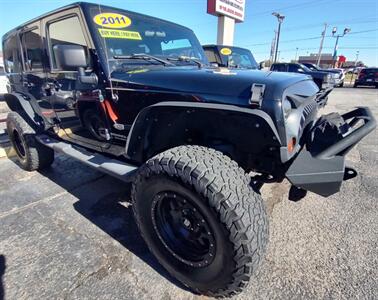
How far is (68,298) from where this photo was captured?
1814mm

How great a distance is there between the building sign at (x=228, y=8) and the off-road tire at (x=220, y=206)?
1455 cm

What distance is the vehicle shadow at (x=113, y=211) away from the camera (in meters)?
2.28

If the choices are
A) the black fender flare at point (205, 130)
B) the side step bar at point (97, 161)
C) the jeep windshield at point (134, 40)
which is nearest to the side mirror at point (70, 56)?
the jeep windshield at point (134, 40)

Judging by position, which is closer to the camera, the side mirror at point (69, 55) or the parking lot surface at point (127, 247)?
the parking lot surface at point (127, 247)

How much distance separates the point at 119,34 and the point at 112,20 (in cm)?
15

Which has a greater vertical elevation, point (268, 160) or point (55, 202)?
point (268, 160)

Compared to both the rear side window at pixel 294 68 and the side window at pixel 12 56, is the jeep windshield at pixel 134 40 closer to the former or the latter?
the side window at pixel 12 56

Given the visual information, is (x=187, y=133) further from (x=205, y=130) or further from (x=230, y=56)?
(x=230, y=56)

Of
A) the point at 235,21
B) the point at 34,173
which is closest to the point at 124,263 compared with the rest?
the point at 34,173

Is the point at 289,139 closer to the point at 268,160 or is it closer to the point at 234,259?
the point at 268,160

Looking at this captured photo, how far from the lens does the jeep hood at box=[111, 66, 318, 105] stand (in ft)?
5.58

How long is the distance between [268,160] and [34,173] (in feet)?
11.9

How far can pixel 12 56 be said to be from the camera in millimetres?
4035

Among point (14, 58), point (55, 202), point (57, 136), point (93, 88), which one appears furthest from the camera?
point (14, 58)
